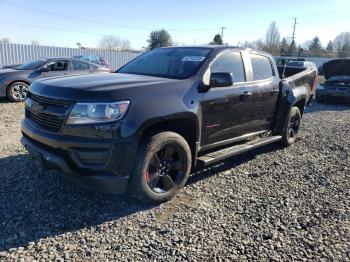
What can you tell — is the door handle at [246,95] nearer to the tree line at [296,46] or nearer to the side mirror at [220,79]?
the side mirror at [220,79]

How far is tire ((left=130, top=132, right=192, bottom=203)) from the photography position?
353 cm

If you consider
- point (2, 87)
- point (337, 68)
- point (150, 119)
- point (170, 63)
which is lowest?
point (2, 87)

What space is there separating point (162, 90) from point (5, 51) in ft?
65.4

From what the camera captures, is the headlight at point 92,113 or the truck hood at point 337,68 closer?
the headlight at point 92,113

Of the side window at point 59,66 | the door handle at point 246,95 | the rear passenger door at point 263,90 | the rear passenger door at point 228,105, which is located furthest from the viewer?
the side window at point 59,66

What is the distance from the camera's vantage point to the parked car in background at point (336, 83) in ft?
42.8

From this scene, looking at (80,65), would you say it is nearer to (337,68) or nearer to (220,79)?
(220,79)

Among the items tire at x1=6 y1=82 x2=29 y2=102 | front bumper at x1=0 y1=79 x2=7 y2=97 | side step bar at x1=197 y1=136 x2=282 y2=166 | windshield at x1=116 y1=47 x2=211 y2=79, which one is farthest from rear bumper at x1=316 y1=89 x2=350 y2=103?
front bumper at x1=0 y1=79 x2=7 y2=97

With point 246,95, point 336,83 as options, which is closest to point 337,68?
point 336,83

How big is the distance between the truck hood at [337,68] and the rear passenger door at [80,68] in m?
9.91

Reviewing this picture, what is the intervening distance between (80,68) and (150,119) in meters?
8.74

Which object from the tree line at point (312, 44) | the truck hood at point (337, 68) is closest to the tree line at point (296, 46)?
the tree line at point (312, 44)

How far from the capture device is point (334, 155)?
6.18 meters

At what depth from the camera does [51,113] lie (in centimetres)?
344
